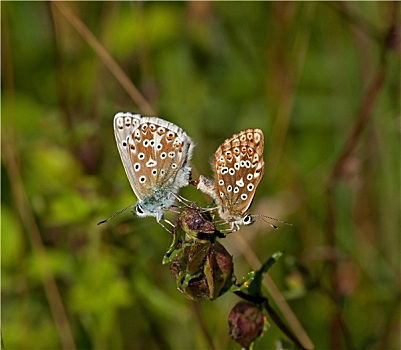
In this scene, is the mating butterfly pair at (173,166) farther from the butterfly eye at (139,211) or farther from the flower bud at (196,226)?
the flower bud at (196,226)

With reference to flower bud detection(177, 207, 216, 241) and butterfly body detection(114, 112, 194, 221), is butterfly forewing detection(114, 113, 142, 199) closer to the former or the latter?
butterfly body detection(114, 112, 194, 221)

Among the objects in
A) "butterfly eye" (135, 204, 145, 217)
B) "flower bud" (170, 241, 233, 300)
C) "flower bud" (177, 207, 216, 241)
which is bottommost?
"flower bud" (170, 241, 233, 300)

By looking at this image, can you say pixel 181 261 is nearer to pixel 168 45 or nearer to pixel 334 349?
pixel 334 349

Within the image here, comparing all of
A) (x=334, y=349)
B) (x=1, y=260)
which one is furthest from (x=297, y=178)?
(x=1, y=260)

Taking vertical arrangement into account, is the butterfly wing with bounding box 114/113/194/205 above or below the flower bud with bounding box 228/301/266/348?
above

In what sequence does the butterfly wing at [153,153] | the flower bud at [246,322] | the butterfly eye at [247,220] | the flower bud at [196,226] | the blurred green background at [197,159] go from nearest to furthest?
1. the flower bud at [196,226]
2. the flower bud at [246,322]
3. the butterfly eye at [247,220]
4. the butterfly wing at [153,153]
5. the blurred green background at [197,159]

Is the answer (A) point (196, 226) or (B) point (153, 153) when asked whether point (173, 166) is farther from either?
(A) point (196, 226)

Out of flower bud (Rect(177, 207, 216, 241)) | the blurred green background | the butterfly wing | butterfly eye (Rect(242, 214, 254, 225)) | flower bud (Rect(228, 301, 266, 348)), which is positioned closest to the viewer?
flower bud (Rect(177, 207, 216, 241))

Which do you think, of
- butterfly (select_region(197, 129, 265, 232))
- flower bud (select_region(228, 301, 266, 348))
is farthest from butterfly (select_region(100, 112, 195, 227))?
flower bud (select_region(228, 301, 266, 348))

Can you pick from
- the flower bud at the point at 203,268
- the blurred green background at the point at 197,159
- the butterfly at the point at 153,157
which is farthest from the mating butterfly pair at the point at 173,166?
the blurred green background at the point at 197,159
